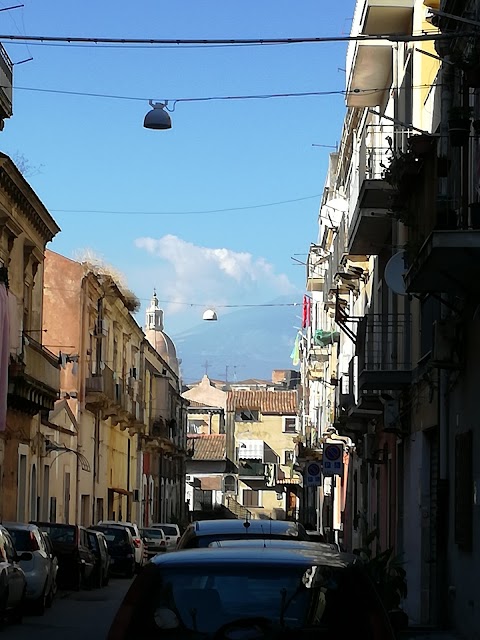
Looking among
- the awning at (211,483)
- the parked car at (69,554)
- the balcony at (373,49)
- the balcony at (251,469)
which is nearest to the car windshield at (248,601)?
the balcony at (373,49)

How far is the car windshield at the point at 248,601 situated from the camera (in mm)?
7590

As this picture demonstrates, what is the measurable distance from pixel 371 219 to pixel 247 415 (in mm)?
86151

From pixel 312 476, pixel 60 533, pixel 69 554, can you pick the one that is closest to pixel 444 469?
pixel 69 554

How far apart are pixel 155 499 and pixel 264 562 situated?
229ft

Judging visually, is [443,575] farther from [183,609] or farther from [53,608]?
[183,609]

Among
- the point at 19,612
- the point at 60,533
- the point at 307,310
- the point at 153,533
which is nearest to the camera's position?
the point at 19,612

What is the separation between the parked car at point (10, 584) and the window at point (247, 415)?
88.8m

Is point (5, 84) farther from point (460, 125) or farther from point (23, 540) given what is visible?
point (460, 125)

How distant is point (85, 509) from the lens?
5081 cm

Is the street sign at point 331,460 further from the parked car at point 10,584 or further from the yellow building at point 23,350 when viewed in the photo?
the parked car at point 10,584

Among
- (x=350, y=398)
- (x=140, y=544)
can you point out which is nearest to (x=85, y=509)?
(x=140, y=544)

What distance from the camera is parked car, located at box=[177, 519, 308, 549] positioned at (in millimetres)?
13241

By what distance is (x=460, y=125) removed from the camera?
1488 cm

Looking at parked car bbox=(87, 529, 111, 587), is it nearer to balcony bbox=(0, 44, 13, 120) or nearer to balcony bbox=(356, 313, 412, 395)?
balcony bbox=(356, 313, 412, 395)
